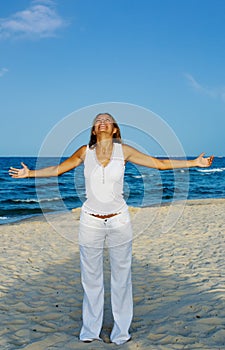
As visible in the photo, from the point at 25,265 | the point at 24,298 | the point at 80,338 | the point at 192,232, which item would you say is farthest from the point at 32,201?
the point at 80,338

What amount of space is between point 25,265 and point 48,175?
13.8ft

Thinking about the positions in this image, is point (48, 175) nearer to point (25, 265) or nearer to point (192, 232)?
point (25, 265)

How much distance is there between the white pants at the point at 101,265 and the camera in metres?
3.68

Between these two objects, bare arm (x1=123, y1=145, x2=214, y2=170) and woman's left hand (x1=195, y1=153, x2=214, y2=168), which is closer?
bare arm (x1=123, y1=145, x2=214, y2=170)

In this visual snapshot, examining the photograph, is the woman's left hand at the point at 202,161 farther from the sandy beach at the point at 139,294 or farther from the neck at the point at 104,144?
the sandy beach at the point at 139,294

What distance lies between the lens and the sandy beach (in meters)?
4.08

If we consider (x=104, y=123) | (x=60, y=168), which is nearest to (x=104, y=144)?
(x=104, y=123)

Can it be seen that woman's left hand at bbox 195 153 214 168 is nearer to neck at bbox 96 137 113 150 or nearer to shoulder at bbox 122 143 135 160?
shoulder at bbox 122 143 135 160

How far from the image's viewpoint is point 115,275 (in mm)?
3814

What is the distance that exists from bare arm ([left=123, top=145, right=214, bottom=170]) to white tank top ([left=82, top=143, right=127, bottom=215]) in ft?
0.43

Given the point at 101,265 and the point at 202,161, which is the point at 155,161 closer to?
the point at 202,161

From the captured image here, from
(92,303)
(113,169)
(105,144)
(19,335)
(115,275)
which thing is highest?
(105,144)

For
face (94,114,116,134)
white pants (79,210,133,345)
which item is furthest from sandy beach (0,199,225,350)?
face (94,114,116,134)

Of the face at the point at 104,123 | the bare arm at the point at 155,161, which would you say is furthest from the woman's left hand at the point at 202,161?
the face at the point at 104,123
